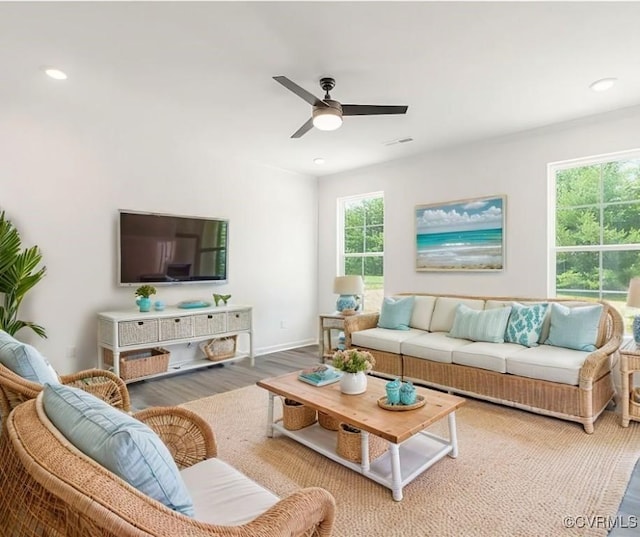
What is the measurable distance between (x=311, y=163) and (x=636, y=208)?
3.57m

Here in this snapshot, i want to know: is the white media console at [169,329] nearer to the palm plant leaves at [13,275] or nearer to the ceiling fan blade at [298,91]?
the palm plant leaves at [13,275]

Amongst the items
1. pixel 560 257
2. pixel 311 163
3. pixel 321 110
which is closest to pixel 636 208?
pixel 560 257

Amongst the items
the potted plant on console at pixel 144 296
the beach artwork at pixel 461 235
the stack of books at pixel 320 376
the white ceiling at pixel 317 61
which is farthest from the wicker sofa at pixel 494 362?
the potted plant on console at pixel 144 296

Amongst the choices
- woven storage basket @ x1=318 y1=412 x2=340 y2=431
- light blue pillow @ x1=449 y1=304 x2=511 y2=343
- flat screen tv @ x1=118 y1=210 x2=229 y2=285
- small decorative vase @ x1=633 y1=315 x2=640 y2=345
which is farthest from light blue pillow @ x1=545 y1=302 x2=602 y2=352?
flat screen tv @ x1=118 y1=210 x2=229 y2=285

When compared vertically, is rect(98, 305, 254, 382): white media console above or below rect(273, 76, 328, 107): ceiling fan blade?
below

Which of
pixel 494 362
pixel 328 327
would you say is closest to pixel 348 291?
pixel 328 327

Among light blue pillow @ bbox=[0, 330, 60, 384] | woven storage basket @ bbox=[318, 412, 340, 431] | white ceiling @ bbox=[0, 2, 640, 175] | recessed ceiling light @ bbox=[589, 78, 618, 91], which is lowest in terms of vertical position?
woven storage basket @ bbox=[318, 412, 340, 431]

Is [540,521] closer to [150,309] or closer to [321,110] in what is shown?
[321,110]

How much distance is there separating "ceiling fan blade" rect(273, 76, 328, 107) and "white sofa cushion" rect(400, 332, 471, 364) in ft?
7.75

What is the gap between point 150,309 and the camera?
4.14 meters

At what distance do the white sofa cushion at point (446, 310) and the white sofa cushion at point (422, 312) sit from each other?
5 centimetres

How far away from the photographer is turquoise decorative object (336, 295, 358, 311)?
16.4 feet

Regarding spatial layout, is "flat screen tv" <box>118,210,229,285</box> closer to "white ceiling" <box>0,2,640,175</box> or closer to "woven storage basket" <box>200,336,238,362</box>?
"woven storage basket" <box>200,336,238,362</box>

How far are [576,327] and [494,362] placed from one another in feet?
2.46
